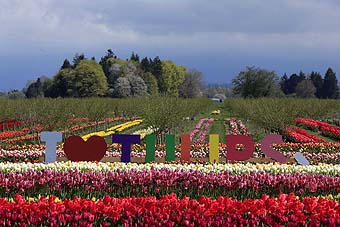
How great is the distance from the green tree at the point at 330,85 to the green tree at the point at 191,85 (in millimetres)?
27732

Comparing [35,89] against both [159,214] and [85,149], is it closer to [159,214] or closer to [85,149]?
[85,149]

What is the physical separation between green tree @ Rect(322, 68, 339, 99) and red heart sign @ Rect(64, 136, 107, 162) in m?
99.8

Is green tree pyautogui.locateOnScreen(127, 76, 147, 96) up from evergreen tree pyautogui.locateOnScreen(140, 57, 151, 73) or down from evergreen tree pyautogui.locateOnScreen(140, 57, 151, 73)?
down

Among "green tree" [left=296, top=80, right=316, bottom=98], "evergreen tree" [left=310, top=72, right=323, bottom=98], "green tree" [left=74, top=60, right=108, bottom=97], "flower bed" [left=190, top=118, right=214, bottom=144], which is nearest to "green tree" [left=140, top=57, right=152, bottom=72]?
"green tree" [left=74, top=60, right=108, bottom=97]

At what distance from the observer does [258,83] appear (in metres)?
91.8

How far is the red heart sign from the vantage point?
12133mm

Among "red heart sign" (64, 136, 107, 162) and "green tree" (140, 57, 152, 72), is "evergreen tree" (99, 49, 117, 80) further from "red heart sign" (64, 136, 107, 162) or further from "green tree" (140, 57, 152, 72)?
"red heart sign" (64, 136, 107, 162)

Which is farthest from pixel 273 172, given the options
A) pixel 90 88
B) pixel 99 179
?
pixel 90 88

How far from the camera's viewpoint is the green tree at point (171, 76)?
107 metres

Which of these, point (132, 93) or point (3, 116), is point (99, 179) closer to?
point (3, 116)

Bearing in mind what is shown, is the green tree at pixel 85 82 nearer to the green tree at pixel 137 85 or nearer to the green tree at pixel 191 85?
the green tree at pixel 137 85

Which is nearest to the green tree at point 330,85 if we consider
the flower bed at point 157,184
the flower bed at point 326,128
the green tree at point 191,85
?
the green tree at point 191,85

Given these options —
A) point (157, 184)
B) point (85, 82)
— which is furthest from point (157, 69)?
point (157, 184)

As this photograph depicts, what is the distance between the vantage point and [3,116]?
3084cm
